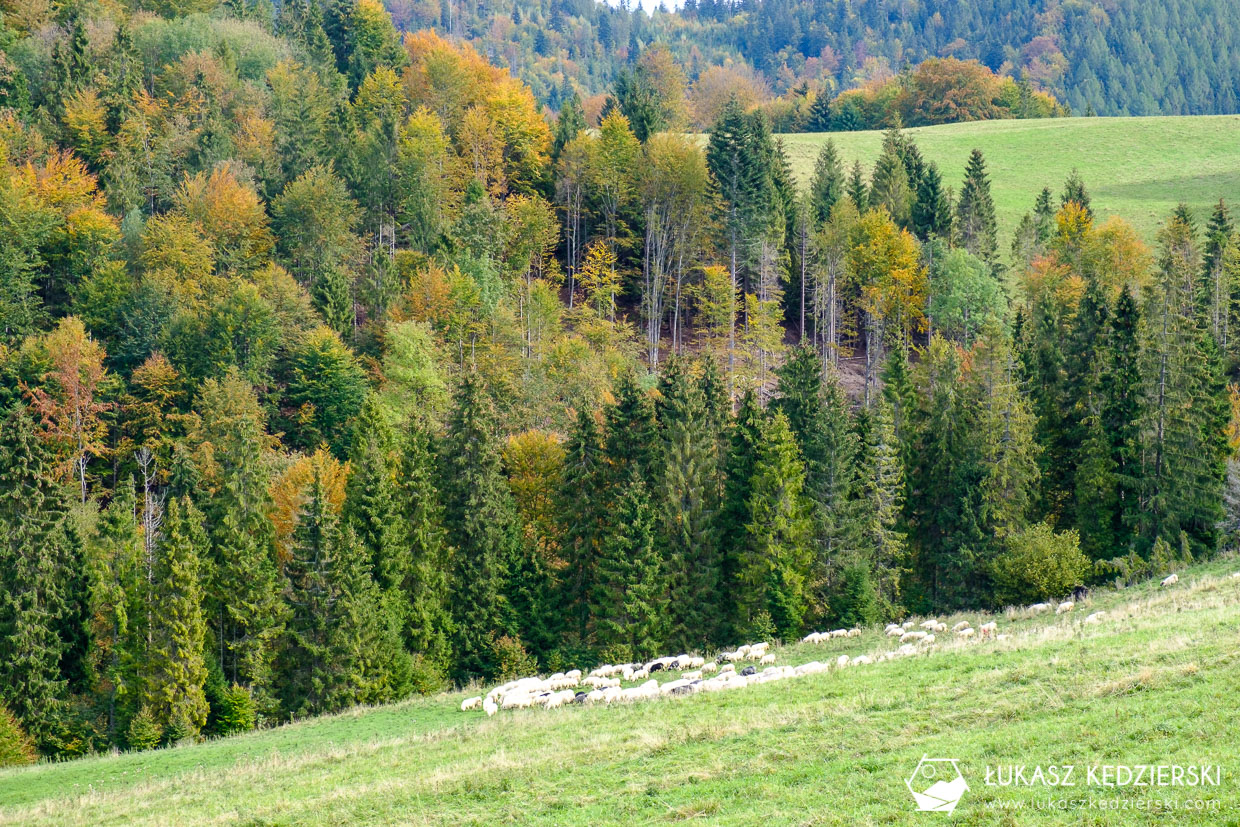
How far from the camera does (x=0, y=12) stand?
11844cm

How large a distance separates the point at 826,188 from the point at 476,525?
61.0 metres

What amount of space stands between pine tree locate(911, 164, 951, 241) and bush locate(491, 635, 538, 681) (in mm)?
59975

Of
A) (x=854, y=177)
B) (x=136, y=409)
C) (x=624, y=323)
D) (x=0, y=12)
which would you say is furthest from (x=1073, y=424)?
(x=0, y=12)

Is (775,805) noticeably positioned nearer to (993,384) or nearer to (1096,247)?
(993,384)

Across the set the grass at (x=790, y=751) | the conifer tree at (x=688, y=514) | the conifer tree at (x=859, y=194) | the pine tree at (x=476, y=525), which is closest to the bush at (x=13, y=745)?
the grass at (x=790, y=751)

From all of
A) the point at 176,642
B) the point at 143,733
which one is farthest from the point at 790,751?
the point at 176,642

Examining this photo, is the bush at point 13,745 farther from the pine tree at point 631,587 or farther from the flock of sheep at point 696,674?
the pine tree at point 631,587

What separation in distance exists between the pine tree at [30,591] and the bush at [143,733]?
20.6ft

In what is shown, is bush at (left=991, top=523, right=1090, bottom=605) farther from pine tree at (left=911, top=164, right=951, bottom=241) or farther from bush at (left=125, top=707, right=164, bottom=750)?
pine tree at (left=911, top=164, right=951, bottom=241)

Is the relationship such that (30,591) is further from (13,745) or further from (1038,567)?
(1038,567)

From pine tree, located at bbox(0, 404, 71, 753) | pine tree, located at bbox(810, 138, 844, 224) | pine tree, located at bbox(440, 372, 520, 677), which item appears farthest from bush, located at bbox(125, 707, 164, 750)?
pine tree, located at bbox(810, 138, 844, 224)

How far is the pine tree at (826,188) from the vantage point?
106 m

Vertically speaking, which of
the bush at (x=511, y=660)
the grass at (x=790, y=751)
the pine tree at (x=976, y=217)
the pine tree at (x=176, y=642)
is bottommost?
the bush at (x=511, y=660)

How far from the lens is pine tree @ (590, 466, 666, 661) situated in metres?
56.8
